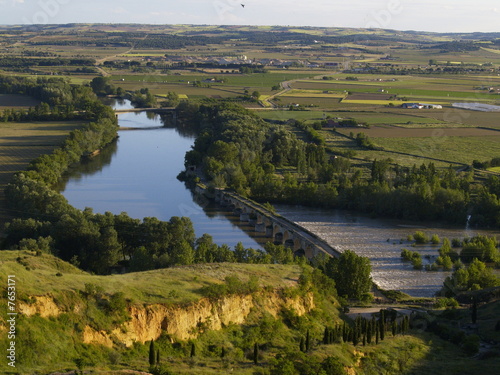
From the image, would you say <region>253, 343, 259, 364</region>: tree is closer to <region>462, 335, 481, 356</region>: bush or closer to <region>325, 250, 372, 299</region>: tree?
<region>462, 335, 481, 356</region>: bush

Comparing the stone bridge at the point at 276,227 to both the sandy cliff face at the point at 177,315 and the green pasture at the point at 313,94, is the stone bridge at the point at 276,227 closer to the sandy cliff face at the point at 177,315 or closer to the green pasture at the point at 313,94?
the sandy cliff face at the point at 177,315

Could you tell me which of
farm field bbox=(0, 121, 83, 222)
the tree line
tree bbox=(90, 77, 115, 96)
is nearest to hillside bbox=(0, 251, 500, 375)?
the tree line

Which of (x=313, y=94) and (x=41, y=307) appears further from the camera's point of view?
(x=313, y=94)

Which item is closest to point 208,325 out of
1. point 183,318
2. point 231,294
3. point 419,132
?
point 183,318

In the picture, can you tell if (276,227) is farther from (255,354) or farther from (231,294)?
(255,354)

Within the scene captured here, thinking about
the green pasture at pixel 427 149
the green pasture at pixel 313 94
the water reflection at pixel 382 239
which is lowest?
the water reflection at pixel 382 239

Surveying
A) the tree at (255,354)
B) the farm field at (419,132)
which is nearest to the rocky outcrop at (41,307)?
the tree at (255,354)
